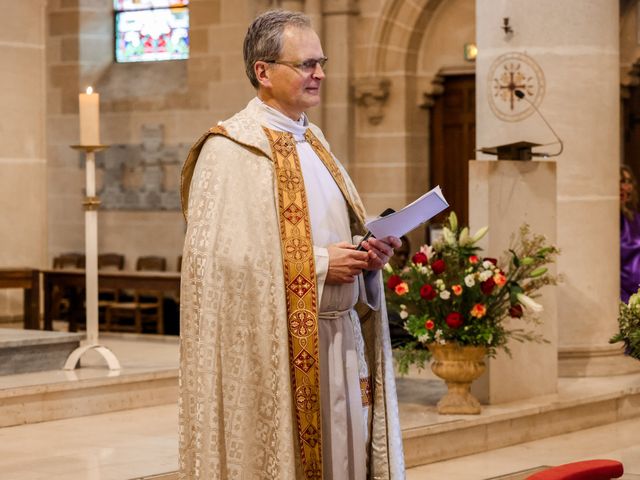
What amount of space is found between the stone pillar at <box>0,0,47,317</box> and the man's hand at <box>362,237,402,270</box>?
5.77m

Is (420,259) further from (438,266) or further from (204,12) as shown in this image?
(204,12)

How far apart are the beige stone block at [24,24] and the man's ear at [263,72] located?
5516mm

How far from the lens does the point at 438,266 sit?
6.58 metres

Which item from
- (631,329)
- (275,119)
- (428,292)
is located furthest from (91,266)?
(275,119)

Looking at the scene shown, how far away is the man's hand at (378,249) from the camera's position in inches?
137

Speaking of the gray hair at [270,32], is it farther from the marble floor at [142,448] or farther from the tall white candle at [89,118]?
the tall white candle at [89,118]

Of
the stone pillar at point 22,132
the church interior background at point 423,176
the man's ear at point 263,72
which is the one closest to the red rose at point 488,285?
the church interior background at point 423,176

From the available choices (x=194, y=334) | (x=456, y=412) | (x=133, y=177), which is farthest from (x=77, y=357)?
(x=133, y=177)

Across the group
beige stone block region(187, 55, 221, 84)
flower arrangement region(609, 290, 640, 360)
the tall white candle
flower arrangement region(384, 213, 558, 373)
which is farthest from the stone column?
beige stone block region(187, 55, 221, 84)

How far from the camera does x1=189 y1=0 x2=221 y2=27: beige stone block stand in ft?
43.5

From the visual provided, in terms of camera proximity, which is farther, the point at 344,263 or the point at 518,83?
the point at 518,83

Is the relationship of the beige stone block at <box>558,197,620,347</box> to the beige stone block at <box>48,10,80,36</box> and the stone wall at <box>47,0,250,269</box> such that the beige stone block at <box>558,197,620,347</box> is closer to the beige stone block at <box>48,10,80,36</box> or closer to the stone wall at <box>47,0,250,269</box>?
the stone wall at <box>47,0,250,269</box>

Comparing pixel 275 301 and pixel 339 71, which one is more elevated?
pixel 339 71

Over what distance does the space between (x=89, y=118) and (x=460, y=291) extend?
7.62 ft
